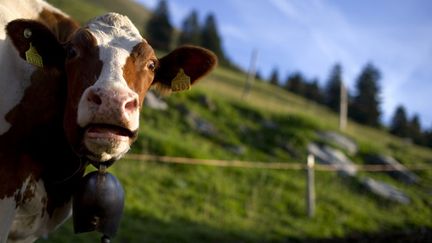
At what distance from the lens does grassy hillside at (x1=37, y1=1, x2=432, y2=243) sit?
9078 mm

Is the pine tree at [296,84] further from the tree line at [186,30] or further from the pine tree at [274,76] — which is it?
the tree line at [186,30]

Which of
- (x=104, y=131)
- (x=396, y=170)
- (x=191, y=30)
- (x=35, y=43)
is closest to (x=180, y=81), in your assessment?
(x=35, y=43)

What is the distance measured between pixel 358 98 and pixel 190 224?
6981 centimetres

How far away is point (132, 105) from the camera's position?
3340mm

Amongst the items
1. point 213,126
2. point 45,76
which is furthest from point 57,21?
point 213,126

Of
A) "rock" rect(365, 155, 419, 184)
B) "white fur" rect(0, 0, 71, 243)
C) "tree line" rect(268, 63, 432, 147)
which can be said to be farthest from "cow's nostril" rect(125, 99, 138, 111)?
"tree line" rect(268, 63, 432, 147)

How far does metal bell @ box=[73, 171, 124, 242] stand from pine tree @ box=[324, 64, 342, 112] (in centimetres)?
6581

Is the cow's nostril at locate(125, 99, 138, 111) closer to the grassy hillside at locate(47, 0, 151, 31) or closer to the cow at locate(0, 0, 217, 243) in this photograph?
the cow at locate(0, 0, 217, 243)

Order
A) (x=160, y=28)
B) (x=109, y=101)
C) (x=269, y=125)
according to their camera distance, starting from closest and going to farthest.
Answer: (x=109, y=101) → (x=269, y=125) → (x=160, y=28)

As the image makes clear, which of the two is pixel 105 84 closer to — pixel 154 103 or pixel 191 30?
pixel 154 103

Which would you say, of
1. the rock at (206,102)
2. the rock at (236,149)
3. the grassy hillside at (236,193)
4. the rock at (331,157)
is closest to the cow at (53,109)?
the grassy hillside at (236,193)

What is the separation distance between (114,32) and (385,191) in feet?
41.5

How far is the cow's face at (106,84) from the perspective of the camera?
3.26 meters

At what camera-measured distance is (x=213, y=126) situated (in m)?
16.9
